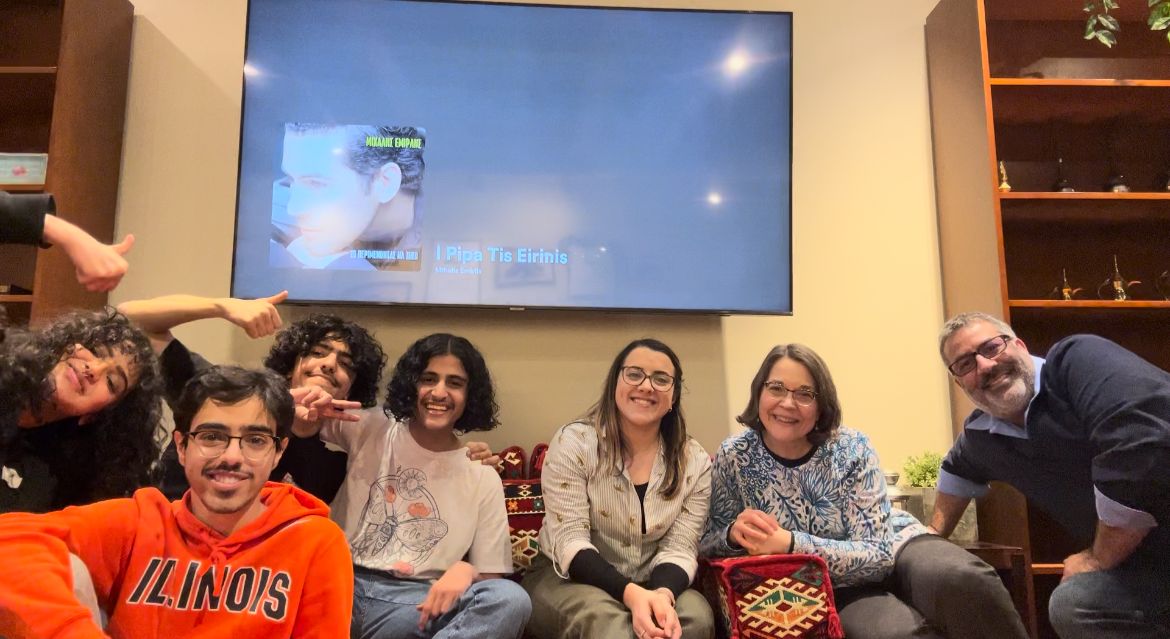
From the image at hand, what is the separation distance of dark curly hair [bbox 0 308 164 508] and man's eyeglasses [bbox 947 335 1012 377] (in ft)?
6.78

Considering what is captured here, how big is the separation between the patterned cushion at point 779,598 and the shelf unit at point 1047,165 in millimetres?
1163

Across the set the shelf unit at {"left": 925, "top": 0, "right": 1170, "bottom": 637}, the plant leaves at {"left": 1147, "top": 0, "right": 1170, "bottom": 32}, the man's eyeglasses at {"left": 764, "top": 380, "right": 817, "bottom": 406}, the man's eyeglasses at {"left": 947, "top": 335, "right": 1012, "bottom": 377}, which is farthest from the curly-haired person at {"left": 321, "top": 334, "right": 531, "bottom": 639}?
the plant leaves at {"left": 1147, "top": 0, "right": 1170, "bottom": 32}

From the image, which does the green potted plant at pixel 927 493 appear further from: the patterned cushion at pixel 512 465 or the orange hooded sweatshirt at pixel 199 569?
the orange hooded sweatshirt at pixel 199 569

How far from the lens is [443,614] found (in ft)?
5.91

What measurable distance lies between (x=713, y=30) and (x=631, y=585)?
2.10 m

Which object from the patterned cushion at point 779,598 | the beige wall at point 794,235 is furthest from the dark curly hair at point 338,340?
the patterned cushion at point 779,598

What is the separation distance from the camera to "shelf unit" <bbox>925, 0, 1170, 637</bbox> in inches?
108

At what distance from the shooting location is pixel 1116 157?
307cm

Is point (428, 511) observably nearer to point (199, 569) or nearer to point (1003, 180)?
point (199, 569)

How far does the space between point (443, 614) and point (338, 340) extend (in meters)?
0.90

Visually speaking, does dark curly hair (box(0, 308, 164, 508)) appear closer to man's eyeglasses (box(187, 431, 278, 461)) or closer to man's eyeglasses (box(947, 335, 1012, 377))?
man's eyeglasses (box(187, 431, 278, 461))

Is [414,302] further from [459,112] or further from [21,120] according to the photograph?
[21,120]

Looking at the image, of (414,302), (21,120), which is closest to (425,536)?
(414,302)

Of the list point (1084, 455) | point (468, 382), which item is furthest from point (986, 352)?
point (468, 382)
